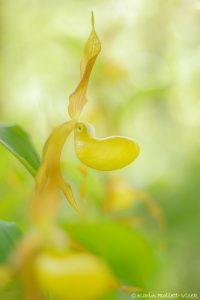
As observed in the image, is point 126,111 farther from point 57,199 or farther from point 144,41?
point 144,41

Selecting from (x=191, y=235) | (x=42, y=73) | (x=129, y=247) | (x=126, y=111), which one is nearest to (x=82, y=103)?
(x=129, y=247)

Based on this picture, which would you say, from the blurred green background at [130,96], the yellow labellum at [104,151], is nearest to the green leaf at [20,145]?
the yellow labellum at [104,151]

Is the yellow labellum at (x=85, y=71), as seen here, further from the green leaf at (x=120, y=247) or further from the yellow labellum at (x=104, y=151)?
the green leaf at (x=120, y=247)

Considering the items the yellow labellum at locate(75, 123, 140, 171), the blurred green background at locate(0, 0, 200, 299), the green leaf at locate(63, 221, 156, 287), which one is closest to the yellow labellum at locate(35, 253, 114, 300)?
the green leaf at locate(63, 221, 156, 287)

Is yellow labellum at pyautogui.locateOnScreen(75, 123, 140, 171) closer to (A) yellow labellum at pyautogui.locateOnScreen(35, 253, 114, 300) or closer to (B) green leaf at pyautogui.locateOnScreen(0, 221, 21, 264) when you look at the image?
(B) green leaf at pyautogui.locateOnScreen(0, 221, 21, 264)

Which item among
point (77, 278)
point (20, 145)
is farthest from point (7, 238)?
point (77, 278)

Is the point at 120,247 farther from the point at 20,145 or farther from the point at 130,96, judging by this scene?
the point at 130,96
